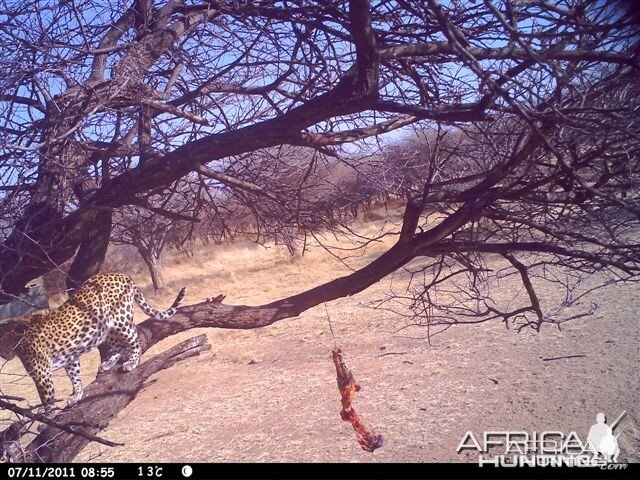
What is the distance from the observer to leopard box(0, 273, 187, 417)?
5.46 metres

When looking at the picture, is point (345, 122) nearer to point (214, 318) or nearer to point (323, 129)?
point (323, 129)

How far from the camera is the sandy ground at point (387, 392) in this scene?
6402mm

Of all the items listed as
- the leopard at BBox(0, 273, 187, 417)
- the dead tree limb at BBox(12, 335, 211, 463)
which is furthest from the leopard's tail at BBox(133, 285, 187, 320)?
the dead tree limb at BBox(12, 335, 211, 463)

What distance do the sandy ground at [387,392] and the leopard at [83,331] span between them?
675 mm

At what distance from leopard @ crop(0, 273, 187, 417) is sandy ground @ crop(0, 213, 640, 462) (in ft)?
2.21

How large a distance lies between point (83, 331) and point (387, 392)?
4292 millimetres

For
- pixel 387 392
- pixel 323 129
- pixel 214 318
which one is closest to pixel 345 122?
A: pixel 323 129

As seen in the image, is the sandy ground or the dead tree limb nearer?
the dead tree limb

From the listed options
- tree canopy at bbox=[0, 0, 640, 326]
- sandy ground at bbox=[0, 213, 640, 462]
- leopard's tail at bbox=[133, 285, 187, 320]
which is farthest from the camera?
sandy ground at bbox=[0, 213, 640, 462]

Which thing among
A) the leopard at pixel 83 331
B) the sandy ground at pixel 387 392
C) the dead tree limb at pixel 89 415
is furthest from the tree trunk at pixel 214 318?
the sandy ground at pixel 387 392

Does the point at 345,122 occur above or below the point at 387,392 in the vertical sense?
above

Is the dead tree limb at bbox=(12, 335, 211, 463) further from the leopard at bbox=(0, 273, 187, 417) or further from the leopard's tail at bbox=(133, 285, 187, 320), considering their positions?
the leopard's tail at bbox=(133, 285, 187, 320)

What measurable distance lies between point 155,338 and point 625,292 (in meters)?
8.86

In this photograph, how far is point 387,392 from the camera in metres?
8.34
